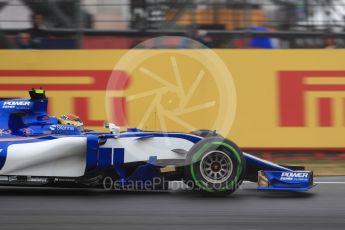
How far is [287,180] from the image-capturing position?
7117 millimetres

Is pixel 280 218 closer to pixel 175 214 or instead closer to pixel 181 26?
pixel 175 214

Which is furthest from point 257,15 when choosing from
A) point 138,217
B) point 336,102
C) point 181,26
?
point 138,217

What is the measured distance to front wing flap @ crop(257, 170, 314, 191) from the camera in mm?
7117

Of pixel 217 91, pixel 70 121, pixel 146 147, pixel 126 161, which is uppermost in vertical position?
pixel 217 91

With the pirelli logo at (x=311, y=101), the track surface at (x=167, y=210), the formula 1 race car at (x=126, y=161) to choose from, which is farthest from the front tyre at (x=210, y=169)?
the pirelli logo at (x=311, y=101)

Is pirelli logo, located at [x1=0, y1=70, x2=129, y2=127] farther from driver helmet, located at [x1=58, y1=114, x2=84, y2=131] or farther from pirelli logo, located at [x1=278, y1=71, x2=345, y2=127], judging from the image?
driver helmet, located at [x1=58, y1=114, x2=84, y2=131]

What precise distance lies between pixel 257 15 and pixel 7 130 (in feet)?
17.7

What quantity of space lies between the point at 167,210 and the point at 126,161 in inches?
36.8

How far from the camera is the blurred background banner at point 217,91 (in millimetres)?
10539

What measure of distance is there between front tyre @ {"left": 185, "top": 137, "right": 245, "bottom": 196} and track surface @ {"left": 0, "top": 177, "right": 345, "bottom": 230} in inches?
5.7
